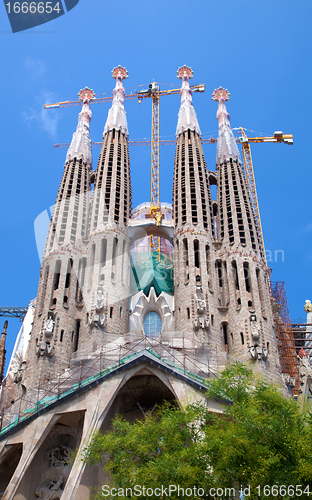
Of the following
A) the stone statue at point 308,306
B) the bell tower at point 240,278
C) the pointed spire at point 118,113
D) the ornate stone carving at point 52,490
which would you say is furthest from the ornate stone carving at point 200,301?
the stone statue at point 308,306

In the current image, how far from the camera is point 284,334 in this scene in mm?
43906

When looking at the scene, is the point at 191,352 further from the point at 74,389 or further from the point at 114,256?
the point at 114,256

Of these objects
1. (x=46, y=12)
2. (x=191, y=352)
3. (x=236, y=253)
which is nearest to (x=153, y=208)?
(x=236, y=253)

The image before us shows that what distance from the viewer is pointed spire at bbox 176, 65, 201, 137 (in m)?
47.8

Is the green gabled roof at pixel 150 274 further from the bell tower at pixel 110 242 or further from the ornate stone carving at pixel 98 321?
the ornate stone carving at pixel 98 321

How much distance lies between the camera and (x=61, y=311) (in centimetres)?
3459

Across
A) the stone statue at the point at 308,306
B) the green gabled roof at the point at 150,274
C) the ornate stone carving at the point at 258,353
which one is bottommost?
the ornate stone carving at the point at 258,353

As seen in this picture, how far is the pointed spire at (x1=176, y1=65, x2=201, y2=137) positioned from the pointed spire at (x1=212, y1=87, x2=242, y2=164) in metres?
2.44

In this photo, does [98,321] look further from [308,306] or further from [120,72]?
[120,72]

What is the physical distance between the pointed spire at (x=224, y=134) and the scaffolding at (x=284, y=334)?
1378 centimetres

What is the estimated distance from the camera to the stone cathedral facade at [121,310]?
88.2 ft

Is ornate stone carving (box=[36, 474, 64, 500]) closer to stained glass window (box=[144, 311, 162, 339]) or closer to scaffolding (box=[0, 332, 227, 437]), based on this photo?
scaffolding (box=[0, 332, 227, 437])

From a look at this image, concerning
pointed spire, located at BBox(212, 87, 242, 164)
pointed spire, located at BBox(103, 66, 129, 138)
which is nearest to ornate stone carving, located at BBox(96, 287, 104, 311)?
pointed spire, located at BBox(212, 87, 242, 164)

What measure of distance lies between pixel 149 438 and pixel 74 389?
10.8 metres
